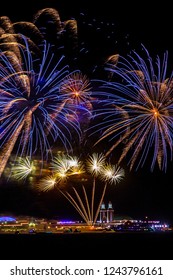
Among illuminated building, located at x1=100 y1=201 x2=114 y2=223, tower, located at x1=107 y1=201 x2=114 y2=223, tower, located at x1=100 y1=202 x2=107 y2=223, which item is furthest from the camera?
tower, located at x1=107 y1=201 x2=114 y2=223

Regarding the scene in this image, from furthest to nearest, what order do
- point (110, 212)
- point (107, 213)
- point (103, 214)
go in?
1. point (110, 212)
2. point (107, 213)
3. point (103, 214)

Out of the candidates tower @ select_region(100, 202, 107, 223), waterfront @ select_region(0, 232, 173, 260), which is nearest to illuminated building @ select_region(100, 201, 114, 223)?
tower @ select_region(100, 202, 107, 223)

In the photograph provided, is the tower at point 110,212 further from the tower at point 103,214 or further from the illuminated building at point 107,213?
the tower at point 103,214

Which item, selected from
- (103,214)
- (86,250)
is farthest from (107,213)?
(86,250)

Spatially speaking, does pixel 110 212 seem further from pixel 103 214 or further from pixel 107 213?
pixel 103 214

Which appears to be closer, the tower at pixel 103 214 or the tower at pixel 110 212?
the tower at pixel 103 214

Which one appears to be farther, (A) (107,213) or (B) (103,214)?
(A) (107,213)

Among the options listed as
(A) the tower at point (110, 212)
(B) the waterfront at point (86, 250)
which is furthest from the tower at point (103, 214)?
(B) the waterfront at point (86, 250)

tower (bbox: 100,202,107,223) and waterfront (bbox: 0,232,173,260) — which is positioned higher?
tower (bbox: 100,202,107,223)

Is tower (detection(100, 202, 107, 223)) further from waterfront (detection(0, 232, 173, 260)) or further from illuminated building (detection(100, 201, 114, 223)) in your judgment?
waterfront (detection(0, 232, 173, 260))

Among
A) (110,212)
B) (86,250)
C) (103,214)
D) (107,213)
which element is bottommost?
(86,250)

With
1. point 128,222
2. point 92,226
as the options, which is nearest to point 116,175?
point 92,226

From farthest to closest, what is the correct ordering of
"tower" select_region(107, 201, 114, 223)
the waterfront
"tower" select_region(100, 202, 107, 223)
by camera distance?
"tower" select_region(107, 201, 114, 223) → "tower" select_region(100, 202, 107, 223) → the waterfront
